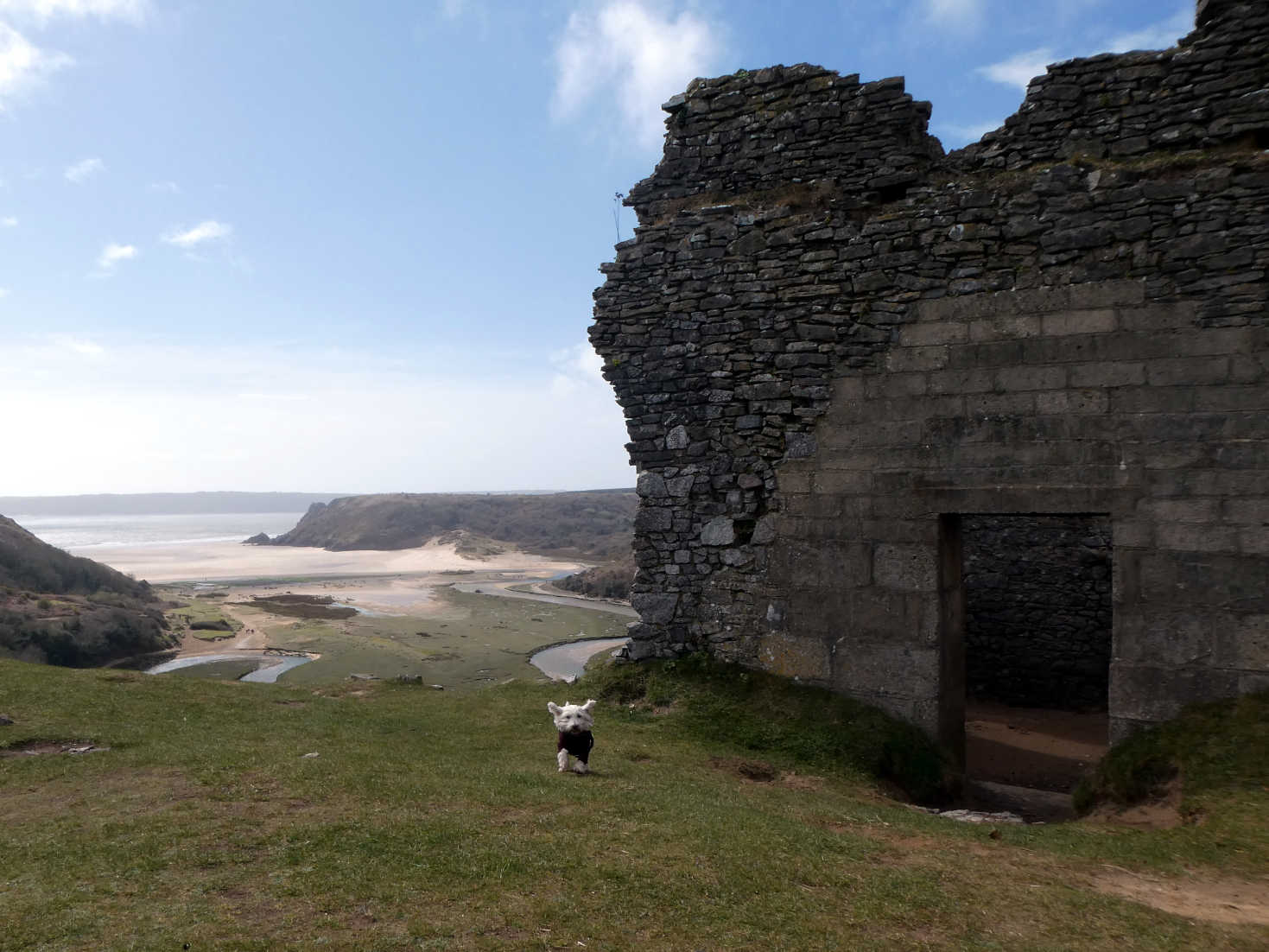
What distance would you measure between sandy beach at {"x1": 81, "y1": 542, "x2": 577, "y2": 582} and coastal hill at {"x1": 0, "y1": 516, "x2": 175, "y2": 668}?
16.2 meters

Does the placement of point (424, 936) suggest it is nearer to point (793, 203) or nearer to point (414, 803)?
point (414, 803)

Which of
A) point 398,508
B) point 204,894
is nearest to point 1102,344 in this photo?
point 204,894

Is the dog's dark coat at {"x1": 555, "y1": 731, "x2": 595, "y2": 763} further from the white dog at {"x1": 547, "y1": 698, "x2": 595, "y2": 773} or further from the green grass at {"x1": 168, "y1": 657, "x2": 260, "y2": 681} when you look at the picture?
the green grass at {"x1": 168, "y1": 657, "x2": 260, "y2": 681}

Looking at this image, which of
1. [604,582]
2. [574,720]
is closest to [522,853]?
[574,720]

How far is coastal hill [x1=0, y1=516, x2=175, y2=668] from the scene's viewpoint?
22.0 m

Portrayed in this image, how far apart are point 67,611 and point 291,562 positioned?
39897 mm

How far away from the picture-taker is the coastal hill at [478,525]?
72.5 m

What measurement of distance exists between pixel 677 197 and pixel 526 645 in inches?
677

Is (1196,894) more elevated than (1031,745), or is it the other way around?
(1196,894)

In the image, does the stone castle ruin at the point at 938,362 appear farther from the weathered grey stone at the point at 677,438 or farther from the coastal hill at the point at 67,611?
the coastal hill at the point at 67,611

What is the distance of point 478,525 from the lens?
8088 centimetres

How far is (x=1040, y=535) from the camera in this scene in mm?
15109

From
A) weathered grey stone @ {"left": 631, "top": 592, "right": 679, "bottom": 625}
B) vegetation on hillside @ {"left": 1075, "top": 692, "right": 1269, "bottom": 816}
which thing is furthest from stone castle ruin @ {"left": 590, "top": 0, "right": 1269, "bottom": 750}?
vegetation on hillside @ {"left": 1075, "top": 692, "right": 1269, "bottom": 816}

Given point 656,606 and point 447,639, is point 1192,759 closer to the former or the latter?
point 656,606
